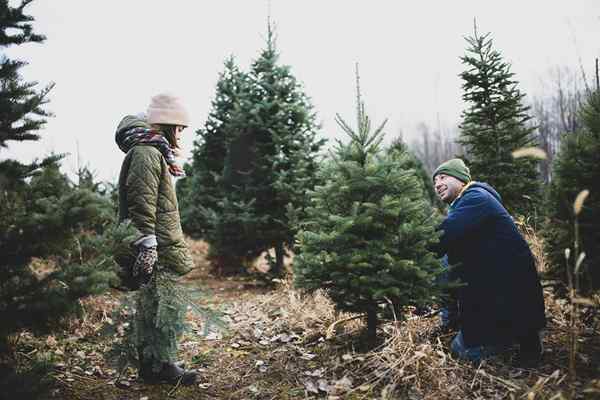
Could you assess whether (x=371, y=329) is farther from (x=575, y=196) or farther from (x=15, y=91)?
(x=15, y=91)

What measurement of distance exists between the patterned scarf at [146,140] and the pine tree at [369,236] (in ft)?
5.08

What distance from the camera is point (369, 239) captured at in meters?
3.84

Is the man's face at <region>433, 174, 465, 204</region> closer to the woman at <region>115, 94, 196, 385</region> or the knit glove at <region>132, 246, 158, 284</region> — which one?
the woman at <region>115, 94, 196, 385</region>

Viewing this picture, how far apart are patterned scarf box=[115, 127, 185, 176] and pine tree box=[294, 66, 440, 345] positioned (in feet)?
5.08

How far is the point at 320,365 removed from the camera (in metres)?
3.90

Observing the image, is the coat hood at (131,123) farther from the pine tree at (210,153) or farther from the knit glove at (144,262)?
the pine tree at (210,153)

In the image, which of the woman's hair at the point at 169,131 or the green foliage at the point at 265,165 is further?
the green foliage at the point at 265,165

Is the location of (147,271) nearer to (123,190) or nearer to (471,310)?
(123,190)

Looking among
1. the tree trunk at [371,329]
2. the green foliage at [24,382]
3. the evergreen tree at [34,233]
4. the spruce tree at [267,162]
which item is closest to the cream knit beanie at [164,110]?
the evergreen tree at [34,233]

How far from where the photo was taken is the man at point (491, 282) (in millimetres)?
3562

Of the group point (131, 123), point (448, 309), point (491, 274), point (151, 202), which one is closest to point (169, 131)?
point (131, 123)

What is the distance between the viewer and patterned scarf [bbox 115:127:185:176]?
347 cm

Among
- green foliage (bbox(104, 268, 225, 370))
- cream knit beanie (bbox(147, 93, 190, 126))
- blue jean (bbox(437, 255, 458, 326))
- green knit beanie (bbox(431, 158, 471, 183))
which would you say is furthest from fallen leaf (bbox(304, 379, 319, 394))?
cream knit beanie (bbox(147, 93, 190, 126))

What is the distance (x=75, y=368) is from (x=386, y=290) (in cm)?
317
